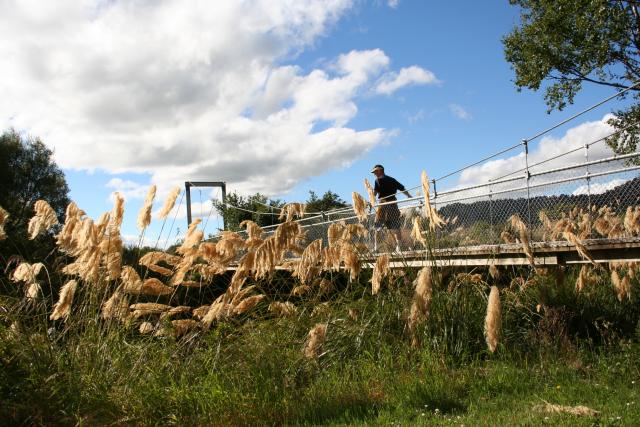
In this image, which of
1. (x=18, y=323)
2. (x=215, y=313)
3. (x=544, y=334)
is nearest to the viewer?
(x=18, y=323)

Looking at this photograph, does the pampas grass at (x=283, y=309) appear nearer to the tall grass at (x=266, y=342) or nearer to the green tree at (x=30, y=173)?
the tall grass at (x=266, y=342)

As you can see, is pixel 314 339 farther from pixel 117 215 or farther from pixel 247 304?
pixel 117 215

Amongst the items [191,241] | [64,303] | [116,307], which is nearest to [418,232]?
[191,241]

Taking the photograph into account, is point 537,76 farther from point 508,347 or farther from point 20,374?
point 20,374

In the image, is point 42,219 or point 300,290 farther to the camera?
point 300,290

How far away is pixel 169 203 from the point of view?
560 cm

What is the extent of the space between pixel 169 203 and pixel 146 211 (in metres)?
0.24

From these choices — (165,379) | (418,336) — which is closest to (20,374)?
(165,379)

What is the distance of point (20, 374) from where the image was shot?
4328mm

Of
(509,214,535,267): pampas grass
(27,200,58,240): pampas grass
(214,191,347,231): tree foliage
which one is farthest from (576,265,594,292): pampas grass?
(214,191,347,231): tree foliage

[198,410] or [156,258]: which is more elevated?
[156,258]

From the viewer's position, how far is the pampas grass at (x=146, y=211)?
5.41 meters

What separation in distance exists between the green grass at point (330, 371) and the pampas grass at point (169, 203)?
98cm

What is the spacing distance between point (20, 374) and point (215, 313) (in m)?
1.51
